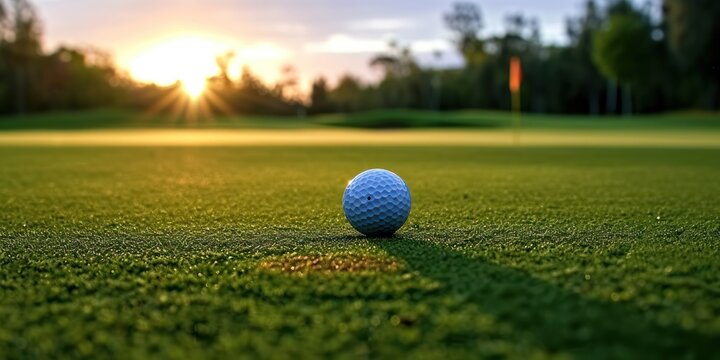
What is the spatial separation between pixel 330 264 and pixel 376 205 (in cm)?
86

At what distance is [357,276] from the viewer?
312cm

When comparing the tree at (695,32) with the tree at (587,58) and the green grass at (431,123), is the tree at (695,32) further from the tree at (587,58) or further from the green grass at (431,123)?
the tree at (587,58)

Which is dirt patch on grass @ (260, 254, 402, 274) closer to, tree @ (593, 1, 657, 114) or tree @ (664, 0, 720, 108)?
tree @ (664, 0, 720, 108)

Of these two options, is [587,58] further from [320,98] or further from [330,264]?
[330,264]

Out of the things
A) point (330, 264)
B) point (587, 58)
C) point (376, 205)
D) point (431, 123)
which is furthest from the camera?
point (587, 58)

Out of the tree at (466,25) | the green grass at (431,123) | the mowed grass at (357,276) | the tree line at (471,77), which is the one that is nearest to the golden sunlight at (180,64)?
the tree line at (471,77)

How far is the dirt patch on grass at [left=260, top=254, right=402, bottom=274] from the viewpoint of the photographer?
3275mm

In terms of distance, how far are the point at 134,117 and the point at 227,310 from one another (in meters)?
49.4

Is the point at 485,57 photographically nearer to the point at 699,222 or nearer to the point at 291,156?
the point at 291,156

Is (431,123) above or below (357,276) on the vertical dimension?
above

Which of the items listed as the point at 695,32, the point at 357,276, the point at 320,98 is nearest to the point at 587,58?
the point at 695,32

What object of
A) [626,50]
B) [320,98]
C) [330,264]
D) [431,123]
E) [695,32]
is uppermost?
[695,32]

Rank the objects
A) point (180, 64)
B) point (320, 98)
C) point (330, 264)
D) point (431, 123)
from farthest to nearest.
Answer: point (320, 98) → point (180, 64) → point (431, 123) → point (330, 264)

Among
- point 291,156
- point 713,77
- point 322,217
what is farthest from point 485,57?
point 322,217
